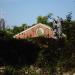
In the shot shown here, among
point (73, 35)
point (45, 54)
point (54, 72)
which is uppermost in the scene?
point (73, 35)

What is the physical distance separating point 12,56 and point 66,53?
2.76m

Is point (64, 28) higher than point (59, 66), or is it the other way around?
point (64, 28)

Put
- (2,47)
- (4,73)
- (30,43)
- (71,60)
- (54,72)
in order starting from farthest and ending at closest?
(30,43) < (2,47) < (71,60) < (54,72) < (4,73)

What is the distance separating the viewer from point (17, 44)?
14.0m

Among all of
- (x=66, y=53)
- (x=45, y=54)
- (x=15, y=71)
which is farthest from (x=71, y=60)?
(x=15, y=71)

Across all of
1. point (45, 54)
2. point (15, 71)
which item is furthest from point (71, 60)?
point (15, 71)

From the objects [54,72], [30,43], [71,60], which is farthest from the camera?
[30,43]

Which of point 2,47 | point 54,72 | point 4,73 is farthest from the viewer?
point 2,47

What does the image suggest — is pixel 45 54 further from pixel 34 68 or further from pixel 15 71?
pixel 15 71

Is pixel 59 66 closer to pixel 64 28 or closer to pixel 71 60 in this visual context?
pixel 71 60

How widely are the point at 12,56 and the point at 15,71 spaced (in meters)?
2.27

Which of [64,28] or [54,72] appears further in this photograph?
[64,28]

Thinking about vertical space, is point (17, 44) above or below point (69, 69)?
above

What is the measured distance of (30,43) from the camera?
14.6 meters
